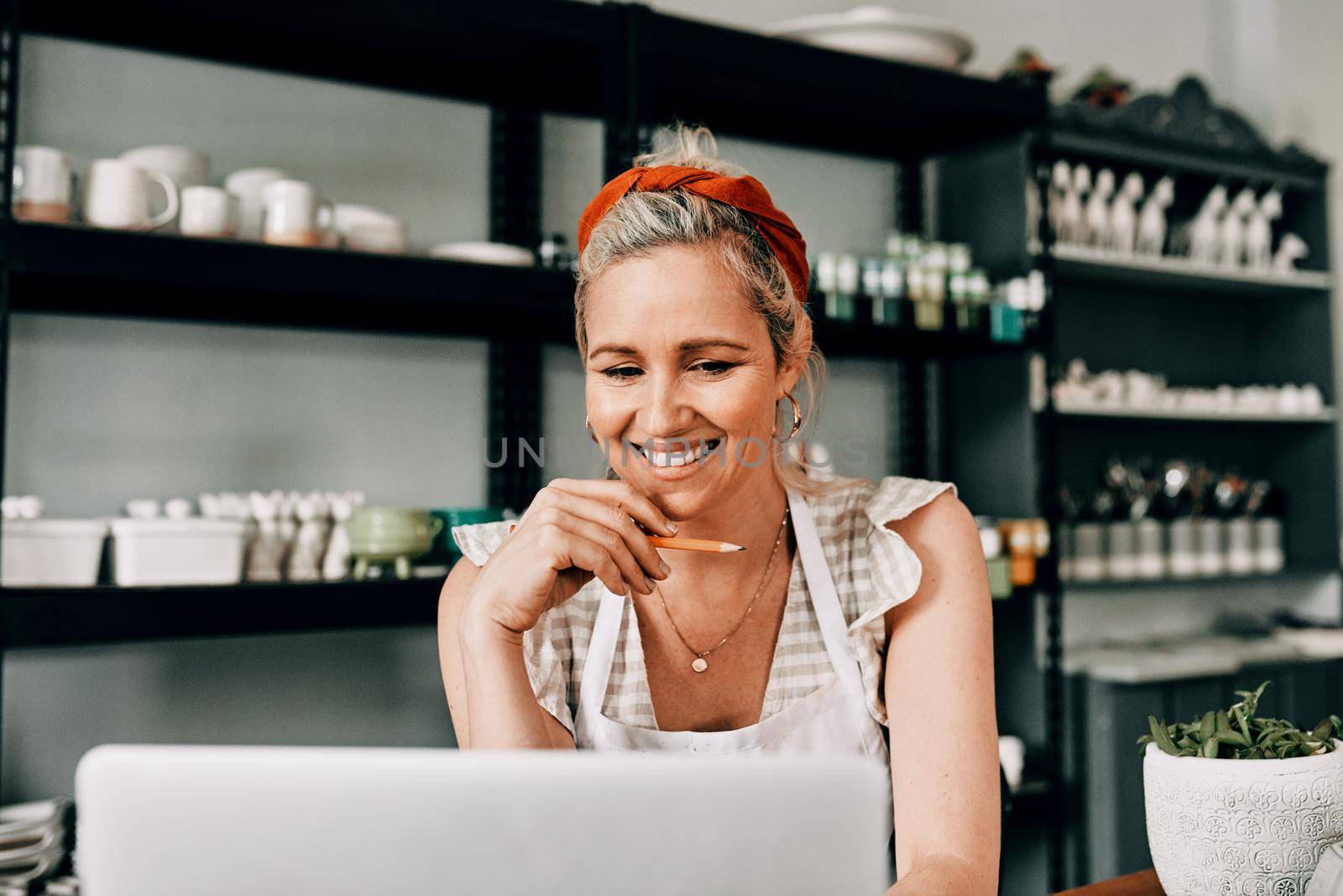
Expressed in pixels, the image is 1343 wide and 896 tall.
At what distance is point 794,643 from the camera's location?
1.25 meters

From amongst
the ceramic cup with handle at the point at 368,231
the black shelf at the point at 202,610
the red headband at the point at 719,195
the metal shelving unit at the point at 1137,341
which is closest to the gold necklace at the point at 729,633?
the red headband at the point at 719,195

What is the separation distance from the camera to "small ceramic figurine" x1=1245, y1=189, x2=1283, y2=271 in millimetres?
3270

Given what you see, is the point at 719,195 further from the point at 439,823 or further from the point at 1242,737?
the point at 439,823

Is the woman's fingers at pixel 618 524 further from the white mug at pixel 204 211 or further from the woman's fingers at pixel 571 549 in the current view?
the white mug at pixel 204 211

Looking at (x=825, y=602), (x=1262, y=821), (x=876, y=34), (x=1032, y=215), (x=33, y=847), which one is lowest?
(x=33, y=847)

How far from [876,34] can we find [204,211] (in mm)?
1561

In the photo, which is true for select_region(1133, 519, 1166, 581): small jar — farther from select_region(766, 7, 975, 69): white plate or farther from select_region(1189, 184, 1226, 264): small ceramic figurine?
select_region(766, 7, 975, 69): white plate

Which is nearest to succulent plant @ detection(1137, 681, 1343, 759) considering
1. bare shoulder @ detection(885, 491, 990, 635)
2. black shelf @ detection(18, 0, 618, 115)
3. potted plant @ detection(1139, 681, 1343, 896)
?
potted plant @ detection(1139, 681, 1343, 896)

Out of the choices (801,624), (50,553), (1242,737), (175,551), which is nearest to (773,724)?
(801,624)

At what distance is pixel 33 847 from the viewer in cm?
160

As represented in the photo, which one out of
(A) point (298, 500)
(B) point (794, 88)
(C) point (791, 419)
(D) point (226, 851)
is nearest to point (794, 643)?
→ (C) point (791, 419)

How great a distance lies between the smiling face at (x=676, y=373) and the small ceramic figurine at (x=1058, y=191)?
200cm

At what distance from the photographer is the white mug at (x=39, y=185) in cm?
162

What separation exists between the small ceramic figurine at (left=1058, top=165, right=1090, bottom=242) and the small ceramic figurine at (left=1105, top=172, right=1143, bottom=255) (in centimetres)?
12
